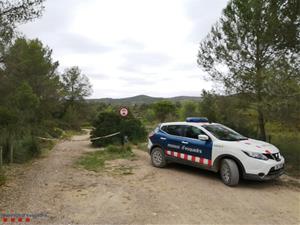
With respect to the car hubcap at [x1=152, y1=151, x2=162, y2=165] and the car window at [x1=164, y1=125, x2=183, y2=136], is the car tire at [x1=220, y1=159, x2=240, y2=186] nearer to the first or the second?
the car window at [x1=164, y1=125, x2=183, y2=136]

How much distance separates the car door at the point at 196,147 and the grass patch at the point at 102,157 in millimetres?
2981

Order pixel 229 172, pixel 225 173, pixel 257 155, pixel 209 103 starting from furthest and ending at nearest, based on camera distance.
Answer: pixel 209 103, pixel 225 173, pixel 229 172, pixel 257 155

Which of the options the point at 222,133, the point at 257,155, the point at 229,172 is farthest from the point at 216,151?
the point at 257,155

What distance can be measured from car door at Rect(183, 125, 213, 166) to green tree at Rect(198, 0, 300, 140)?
108 inches

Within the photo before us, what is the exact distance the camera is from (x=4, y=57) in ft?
33.8

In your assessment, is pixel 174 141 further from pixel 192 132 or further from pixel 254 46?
pixel 254 46

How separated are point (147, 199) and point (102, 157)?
5198 mm

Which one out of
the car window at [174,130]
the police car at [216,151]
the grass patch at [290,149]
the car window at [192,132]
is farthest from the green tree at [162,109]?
the car window at [192,132]

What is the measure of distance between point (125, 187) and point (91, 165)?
9.55ft

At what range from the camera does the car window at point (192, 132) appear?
22.0 feet

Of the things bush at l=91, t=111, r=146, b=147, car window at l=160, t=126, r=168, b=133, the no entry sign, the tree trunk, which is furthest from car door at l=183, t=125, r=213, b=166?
bush at l=91, t=111, r=146, b=147

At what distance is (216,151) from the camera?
605 centimetres

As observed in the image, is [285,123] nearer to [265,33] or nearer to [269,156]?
[269,156]

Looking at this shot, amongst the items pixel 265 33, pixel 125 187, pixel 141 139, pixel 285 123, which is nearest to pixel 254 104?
pixel 285 123
